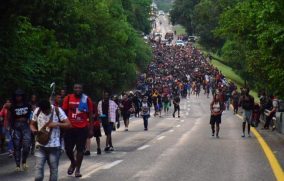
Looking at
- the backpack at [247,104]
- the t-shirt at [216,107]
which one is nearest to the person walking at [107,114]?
the t-shirt at [216,107]

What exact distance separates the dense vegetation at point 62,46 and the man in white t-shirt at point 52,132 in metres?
7.51

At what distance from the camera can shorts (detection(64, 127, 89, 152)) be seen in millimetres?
13078

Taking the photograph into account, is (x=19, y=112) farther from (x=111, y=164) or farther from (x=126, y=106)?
(x=126, y=106)

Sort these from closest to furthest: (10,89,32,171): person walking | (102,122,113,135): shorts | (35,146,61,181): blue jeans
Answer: (35,146,61,181): blue jeans, (10,89,32,171): person walking, (102,122,113,135): shorts

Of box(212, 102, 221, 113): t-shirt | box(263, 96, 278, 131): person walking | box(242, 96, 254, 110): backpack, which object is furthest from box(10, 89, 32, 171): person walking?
box(263, 96, 278, 131): person walking

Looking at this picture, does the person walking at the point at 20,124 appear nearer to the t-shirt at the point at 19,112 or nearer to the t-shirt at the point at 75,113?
the t-shirt at the point at 19,112

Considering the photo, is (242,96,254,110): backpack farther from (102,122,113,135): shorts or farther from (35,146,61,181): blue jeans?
(35,146,61,181): blue jeans

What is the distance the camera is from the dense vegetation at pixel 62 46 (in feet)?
65.7

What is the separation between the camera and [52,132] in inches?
433

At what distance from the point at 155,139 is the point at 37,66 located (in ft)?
15.9

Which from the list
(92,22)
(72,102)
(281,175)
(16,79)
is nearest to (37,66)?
(16,79)

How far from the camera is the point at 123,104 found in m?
29.4

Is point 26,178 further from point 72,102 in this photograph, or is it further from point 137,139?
point 137,139

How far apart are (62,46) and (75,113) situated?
76.0 feet
